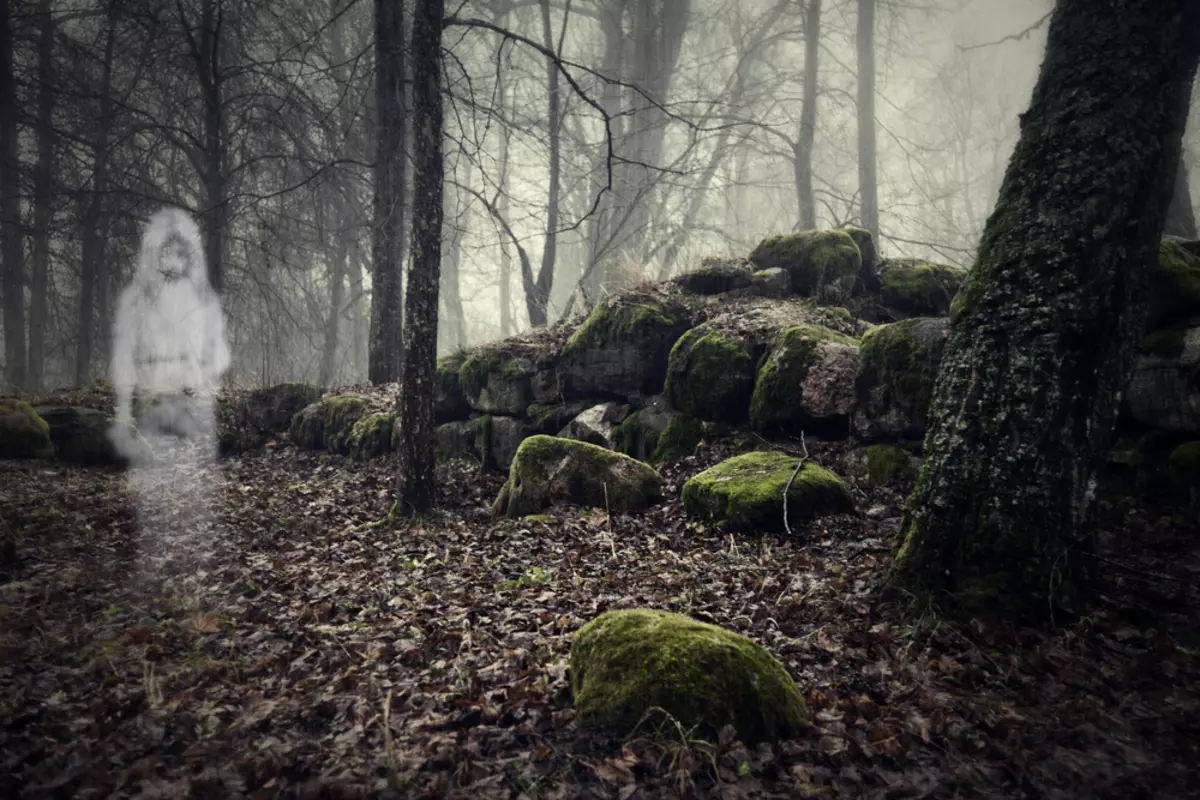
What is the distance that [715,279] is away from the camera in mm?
9078

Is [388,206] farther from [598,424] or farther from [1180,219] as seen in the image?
[1180,219]

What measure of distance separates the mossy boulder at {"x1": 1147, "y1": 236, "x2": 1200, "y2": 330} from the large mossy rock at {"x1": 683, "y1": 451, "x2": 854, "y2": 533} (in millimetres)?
2784

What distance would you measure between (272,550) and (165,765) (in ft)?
11.2

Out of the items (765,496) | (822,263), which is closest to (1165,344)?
(765,496)

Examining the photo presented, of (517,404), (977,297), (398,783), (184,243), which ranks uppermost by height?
(184,243)

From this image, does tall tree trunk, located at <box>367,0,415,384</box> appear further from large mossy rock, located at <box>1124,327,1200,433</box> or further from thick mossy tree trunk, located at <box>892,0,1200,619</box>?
large mossy rock, located at <box>1124,327,1200,433</box>

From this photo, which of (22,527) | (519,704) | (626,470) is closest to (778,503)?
(626,470)

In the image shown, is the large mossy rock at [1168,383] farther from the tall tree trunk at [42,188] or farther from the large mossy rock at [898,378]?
the tall tree trunk at [42,188]

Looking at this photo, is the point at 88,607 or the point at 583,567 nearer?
the point at 88,607

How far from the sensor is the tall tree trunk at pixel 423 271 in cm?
653

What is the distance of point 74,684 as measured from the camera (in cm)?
334

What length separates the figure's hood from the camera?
12500 mm

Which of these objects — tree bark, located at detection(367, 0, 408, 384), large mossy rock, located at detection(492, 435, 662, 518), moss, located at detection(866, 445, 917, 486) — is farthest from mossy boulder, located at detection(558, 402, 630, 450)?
tree bark, located at detection(367, 0, 408, 384)

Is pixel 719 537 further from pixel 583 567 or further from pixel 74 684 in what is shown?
Result: pixel 74 684
